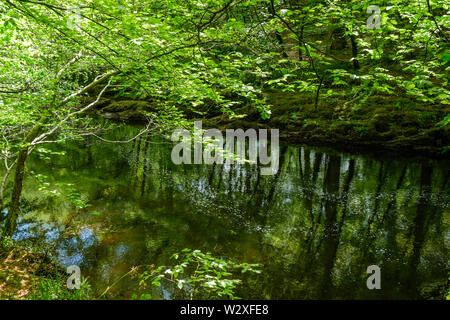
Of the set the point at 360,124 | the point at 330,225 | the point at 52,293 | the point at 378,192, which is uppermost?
the point at 360,124

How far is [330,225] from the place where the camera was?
→ 27.5ft

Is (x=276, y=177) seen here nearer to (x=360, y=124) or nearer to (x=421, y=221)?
(x=421, y=221)

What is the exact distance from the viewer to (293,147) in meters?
16.1

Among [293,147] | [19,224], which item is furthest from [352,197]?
[19,224]

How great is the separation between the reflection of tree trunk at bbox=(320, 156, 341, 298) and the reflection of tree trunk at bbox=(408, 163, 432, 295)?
1.64 m

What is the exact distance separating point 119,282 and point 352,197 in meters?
8.29

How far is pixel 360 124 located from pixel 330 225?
9285 millimetres

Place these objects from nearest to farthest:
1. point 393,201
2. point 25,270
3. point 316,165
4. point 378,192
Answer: point 25,270 → point 393,201 → point 378,192 → point 316,165

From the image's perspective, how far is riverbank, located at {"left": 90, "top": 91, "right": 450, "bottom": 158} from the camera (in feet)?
46.8

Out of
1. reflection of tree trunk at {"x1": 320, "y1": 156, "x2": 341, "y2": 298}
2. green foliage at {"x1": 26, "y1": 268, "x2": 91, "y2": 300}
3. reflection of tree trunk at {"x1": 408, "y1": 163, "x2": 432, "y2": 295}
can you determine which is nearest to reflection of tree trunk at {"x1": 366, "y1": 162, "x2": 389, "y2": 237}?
reflection of tree trunk at {"x1": 320, "y1": 156, "x2": 341, "y2": 298}

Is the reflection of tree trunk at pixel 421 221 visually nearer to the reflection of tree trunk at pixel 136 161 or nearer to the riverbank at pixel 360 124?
the riverbank at pixel 360 124

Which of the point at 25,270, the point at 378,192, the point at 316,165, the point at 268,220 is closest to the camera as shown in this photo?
the point at 25,270

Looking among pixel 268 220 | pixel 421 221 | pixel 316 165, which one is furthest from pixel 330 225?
pixel 316 165

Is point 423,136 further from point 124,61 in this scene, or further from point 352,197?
point 124,61
